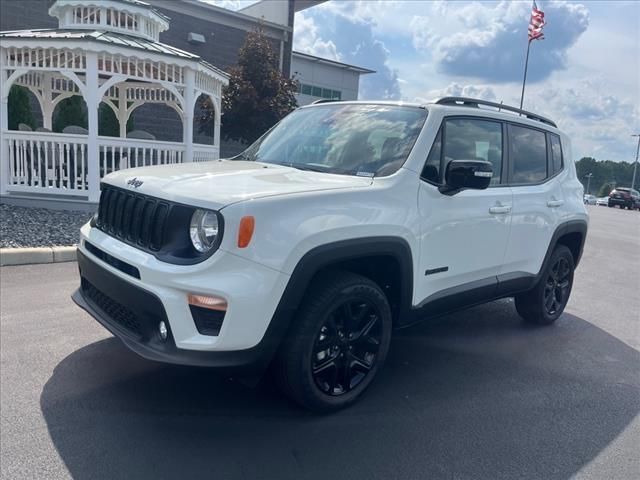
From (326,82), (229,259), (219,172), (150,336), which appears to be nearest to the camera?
(229,259)

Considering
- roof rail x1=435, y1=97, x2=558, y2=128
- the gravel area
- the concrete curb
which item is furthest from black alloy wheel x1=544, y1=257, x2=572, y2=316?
the gravel area

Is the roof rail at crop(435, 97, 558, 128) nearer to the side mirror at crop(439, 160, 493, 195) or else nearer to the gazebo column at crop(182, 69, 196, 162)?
the side mirror at crop(439, 160, 493, 195)

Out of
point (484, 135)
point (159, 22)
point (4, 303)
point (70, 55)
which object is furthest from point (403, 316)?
point (159, 22)

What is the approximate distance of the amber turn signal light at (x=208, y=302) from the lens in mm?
2775

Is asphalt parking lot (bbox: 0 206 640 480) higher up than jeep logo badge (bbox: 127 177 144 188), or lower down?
lower down

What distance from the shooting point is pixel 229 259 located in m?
2.80

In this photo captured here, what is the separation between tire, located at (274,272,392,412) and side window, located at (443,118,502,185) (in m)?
1.22

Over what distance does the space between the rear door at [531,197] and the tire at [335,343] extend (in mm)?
1562

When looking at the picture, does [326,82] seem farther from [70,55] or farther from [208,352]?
[208,352]

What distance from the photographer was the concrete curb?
6871 millimetres

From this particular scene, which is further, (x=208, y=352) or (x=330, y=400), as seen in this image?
(x=330, y=400)

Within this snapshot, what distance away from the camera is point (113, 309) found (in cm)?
334

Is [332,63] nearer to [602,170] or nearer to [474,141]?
[474,141]

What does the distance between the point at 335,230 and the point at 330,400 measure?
106 centimetres
